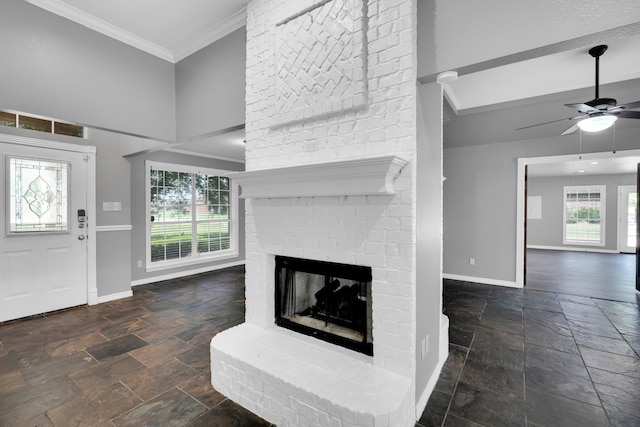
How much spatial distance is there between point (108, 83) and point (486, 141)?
5228mm

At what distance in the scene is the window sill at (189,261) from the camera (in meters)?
5.21

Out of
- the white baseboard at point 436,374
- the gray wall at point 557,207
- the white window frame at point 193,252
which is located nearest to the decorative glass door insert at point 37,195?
the white window frame at point 193,252

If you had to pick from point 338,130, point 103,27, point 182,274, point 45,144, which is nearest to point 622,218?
point 338,130

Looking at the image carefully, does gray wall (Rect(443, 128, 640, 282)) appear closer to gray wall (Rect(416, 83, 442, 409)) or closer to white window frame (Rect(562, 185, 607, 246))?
gray wall (Rect(416, 83, 442, 409))

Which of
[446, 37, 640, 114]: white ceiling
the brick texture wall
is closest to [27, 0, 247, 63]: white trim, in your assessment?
the brick texture wall

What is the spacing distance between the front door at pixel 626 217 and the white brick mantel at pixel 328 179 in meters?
10.5

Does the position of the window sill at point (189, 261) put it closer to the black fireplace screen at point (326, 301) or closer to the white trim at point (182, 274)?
the white trim at point (182, 274)

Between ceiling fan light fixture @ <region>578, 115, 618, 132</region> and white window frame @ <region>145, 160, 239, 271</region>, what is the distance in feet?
13.6

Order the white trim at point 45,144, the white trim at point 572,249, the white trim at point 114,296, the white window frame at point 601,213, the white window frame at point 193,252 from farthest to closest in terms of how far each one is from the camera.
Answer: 1. the white window frame at point 601,213
2. the white trim at point 572,249
3. the white window frame at point 193,252
4. the white trim at point 114,296
5. the white trim at point 45,144

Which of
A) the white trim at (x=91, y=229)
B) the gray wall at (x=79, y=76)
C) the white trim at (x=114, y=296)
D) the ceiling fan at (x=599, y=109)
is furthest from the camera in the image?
the white trim at (x=114, y=296)

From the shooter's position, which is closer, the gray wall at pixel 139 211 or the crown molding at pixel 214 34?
the crown molding at pixel 214 34

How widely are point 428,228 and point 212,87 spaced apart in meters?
2.47

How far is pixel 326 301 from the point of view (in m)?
2.28

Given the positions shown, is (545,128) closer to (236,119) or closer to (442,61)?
(442,61)
